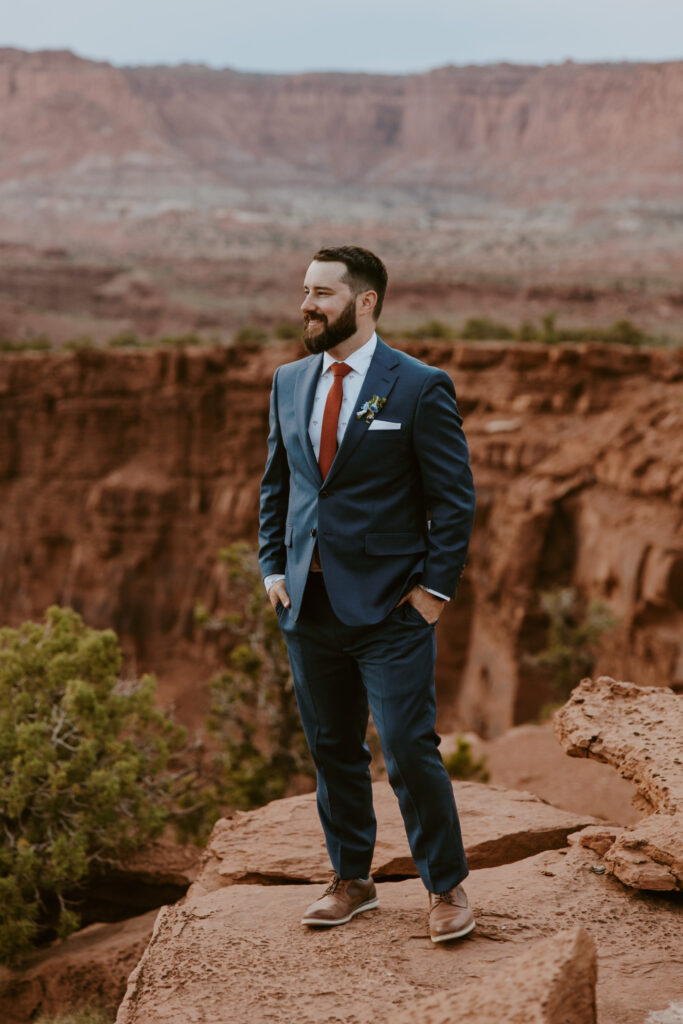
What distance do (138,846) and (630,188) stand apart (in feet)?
295

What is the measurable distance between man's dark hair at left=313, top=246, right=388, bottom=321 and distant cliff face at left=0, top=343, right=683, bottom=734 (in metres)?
10.3

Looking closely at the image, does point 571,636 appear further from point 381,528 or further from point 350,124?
point 350,124

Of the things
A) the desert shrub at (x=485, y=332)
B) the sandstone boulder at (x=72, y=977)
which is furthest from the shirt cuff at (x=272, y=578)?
the desert shrub at (x=485, y=332)

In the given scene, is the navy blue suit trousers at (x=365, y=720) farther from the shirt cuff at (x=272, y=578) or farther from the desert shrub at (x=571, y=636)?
the desert shrub at (x=571, y=636)

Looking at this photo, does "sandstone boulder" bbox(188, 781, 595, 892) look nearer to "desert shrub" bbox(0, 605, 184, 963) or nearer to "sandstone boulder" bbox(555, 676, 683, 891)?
"sandstone boulder" bbox(555, 676, 683, 891)

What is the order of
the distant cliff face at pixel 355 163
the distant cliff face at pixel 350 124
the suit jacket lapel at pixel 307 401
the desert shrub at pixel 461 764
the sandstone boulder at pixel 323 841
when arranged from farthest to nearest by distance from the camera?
the distant cliff face at pixel 350 124, the distant cliff face at pixel 355 163, the desert shrub at pixel 461 764, the sandstone boulder at pixel 323 841, the suit jacket lapel at pixel 307 401

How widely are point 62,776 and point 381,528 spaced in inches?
149

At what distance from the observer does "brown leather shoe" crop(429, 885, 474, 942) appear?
12.2 feet

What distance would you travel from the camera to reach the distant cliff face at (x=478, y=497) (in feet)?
53.4

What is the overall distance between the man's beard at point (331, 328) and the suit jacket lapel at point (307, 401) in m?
0.14

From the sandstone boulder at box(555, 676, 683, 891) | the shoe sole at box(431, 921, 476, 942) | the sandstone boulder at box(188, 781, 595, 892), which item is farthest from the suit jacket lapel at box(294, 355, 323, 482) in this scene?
the sandstone boulder at box(188, 781, 595, 892)

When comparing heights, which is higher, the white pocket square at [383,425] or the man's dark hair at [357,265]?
the man's dark hair at [357,265]

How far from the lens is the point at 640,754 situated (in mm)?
4586

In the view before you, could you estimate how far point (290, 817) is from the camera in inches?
219
